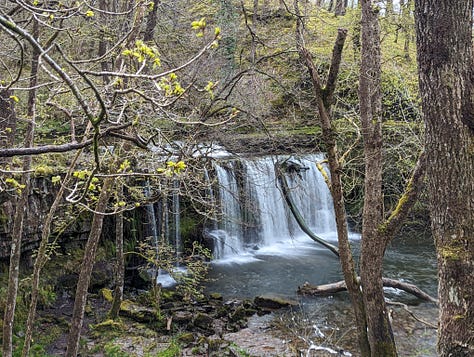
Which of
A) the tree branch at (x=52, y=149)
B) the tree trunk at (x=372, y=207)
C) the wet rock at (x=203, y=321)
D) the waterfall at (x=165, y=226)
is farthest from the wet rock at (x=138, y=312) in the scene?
the tree branch at (x=52, y=149)

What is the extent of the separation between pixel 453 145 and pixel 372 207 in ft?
6.34

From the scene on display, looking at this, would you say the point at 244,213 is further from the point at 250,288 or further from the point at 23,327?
the point at 23,327

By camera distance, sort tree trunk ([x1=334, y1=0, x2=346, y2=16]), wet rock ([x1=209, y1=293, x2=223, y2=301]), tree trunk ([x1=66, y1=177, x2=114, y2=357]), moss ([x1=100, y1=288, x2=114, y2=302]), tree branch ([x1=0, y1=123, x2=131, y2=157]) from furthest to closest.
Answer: wet rock ([x1=209, y1=293, x2=223, y2=301])
moss ([x1=100, y1=288, x2=114, y2=302])
tree trunk ([x1=334, y1=0, x2=346, y2=16])
tree trunk ([x1=66, y1=177, x2=114, y2=357])
tree branch ([x1=0, y1=123, x2=131, y2=157])

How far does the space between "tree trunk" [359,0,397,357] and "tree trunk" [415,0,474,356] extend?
1689 mm

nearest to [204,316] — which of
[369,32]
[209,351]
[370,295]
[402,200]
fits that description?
[209,351]

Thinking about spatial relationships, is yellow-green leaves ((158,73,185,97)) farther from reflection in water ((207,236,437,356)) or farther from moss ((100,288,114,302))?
moss ((100,288,114,302))

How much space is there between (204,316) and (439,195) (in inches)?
237

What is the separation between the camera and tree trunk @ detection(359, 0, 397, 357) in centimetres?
496

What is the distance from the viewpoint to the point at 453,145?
318cm

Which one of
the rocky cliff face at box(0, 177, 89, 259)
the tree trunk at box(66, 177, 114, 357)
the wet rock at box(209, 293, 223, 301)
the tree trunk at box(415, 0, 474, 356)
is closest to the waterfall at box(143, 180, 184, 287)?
the wet rock at box(209, 293, 223, 301)

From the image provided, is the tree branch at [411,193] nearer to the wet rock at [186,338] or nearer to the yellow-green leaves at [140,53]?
the yellow-green leaves at [140,53]

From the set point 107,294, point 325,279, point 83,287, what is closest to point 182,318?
point 107,294

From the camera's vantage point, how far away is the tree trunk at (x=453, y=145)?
3141mm

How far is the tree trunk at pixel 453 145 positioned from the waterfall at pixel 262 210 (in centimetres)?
845
